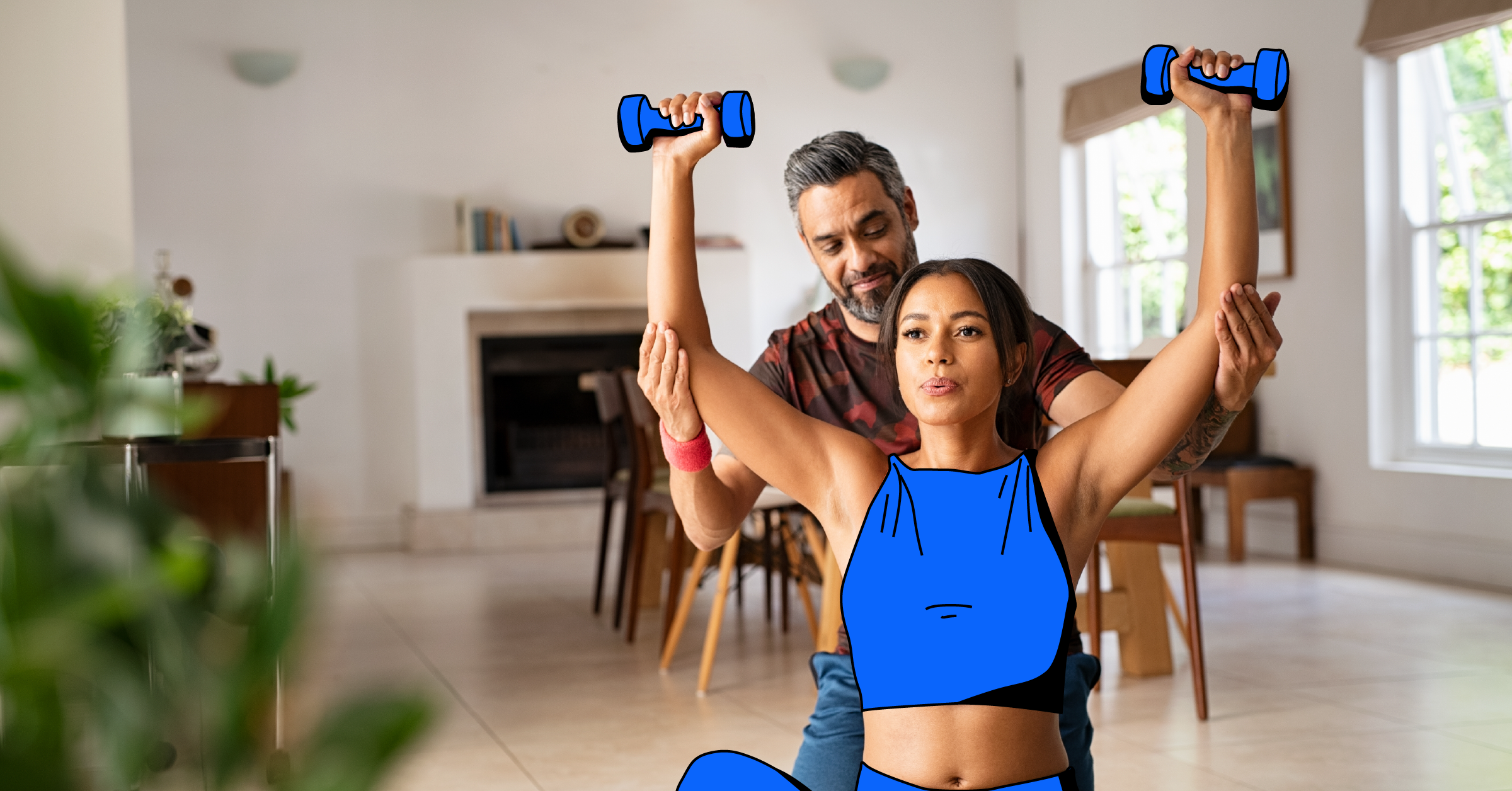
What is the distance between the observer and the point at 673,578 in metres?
4.14

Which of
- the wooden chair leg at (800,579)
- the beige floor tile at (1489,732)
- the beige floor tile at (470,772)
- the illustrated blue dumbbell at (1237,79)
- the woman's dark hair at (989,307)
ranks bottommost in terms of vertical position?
the beige floor tile at (470,772)

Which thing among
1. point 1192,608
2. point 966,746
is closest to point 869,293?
point 966,746

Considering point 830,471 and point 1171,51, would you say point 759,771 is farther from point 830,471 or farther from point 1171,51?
point 1171,51

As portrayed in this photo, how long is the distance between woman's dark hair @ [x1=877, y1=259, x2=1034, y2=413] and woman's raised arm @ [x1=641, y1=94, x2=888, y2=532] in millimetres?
123

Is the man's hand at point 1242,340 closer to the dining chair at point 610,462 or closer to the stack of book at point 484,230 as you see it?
the dining chair at point 610,462

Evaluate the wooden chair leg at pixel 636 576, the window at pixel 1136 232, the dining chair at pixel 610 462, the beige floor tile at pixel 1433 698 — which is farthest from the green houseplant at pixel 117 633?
the window at pixel 1136 232

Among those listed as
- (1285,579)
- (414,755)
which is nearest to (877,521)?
(414,755)

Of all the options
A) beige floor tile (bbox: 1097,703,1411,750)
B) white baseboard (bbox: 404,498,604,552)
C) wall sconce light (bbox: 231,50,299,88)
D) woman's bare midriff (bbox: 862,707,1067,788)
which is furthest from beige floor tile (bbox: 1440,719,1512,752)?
wall sconce light (bbox: 231,50,299,88)

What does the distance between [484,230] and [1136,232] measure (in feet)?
12.0

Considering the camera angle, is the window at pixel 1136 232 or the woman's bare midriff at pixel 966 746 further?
the window at pixel 1136 232

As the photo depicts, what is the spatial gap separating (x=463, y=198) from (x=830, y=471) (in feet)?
21.3

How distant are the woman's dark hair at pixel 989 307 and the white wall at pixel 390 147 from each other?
6137mm

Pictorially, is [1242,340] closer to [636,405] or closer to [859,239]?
[859,239]

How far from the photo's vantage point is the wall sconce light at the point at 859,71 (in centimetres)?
813
